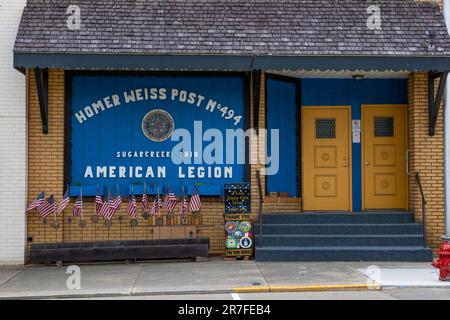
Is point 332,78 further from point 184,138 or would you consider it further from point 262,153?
point 184,138

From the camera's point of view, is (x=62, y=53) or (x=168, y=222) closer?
(x=62, y=53)

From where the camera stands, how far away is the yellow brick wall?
41.9 ft

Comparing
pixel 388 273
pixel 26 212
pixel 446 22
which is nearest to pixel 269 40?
pixel 446 22

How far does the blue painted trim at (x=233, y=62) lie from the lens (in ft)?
37.8

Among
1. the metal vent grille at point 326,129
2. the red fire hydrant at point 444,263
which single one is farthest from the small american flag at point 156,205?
the red fire hydrant at point 444,263

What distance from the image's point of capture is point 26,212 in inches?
487

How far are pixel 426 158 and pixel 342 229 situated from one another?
7.61ft

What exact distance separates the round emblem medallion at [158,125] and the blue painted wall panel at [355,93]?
9.72 feet

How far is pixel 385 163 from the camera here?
1358cm

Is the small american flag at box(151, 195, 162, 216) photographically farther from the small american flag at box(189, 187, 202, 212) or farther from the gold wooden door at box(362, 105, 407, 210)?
the gold wooden door at box(362, 105, 407, 210)

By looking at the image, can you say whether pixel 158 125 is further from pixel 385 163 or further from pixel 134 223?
pixel 385 163

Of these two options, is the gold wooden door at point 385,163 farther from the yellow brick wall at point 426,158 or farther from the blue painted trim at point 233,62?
the blue painted trim at point 233,62

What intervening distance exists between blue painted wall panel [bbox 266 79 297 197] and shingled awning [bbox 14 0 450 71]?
1489 mm

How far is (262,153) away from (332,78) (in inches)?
95.5
